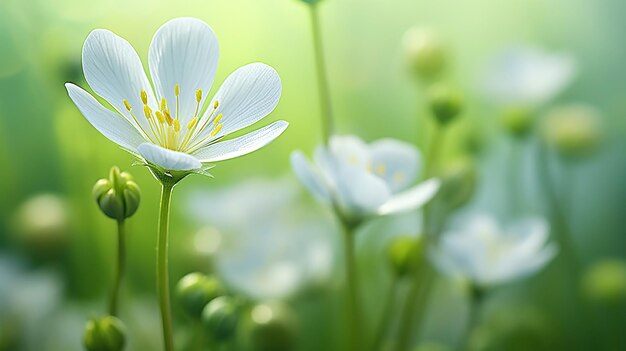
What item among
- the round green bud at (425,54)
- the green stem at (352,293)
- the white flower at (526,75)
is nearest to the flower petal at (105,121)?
the green stem at (352,293)

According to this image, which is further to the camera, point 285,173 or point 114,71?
point 285,173

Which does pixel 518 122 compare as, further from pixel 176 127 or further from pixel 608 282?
pixel 176 127

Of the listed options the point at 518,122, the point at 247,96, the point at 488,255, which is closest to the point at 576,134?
the point at 518,122

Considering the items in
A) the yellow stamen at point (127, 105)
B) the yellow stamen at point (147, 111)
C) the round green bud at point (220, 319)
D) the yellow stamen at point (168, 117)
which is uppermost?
the yellow stamen at point (127, 105)

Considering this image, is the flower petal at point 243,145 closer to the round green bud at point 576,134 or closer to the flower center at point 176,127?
the flower center at point 176,127

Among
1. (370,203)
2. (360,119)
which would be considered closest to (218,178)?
(360,119)

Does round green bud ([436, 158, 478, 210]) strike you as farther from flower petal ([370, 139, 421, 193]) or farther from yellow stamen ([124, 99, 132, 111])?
yellow stamen ([124, 99, 132, 111])
